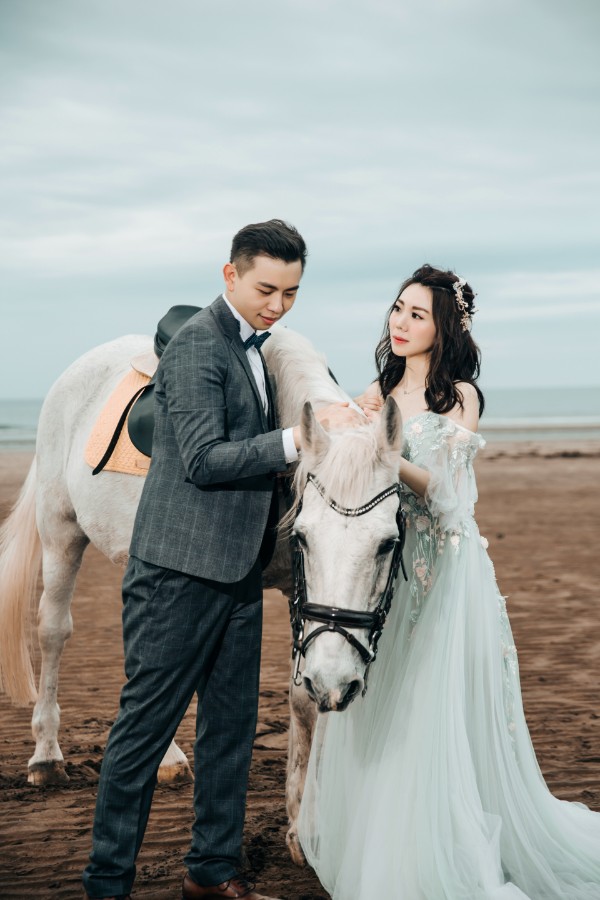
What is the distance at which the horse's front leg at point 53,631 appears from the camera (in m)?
4.42

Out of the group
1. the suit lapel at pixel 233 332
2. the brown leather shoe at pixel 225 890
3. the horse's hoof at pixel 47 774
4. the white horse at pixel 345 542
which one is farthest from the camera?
the horse's hoof at pixel 47 774

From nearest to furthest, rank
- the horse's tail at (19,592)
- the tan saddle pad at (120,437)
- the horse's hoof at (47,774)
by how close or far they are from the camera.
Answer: the tan saddle pad at (120,437) < the horse's hoof at (47,774) < the horse's tail at (19,592)

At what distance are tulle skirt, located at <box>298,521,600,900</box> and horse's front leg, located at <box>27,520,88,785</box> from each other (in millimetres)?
1716

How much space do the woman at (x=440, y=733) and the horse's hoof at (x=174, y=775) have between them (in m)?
1.20

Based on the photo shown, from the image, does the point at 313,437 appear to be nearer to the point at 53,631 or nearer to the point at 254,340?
the point at 254,340

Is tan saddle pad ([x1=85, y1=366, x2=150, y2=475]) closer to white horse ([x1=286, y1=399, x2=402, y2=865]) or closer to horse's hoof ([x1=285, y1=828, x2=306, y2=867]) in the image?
white horse ([x1=286, y1=399, x2=402, y2=865])

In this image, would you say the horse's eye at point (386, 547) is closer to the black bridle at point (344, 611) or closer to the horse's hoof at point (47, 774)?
the black bridle at point (344, 611)

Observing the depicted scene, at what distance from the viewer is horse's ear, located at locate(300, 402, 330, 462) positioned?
2570 mm

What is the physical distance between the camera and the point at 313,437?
260 centimetres

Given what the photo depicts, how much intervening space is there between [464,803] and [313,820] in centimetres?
68

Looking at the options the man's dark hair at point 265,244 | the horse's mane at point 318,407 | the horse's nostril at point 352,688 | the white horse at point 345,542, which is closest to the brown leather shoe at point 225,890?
the white horse at point 345,542

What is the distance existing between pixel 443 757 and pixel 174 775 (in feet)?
6.29

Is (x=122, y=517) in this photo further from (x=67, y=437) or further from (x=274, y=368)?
(x=274, y=368)

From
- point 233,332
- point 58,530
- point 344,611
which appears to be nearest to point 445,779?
point 344,611
